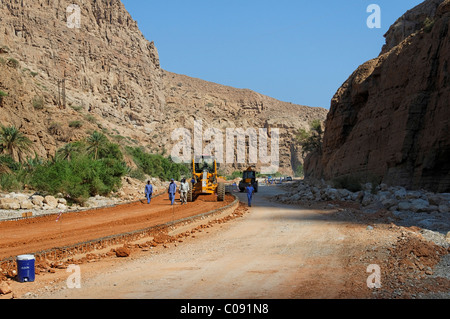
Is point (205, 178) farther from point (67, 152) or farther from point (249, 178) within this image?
point (67, 152)

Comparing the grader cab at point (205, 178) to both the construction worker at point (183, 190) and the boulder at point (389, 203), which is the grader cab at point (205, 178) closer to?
the construction worker at point (183, 190)

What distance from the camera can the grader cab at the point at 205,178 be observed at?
26984mm

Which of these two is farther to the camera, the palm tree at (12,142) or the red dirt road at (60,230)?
the palm tree at (12,142)

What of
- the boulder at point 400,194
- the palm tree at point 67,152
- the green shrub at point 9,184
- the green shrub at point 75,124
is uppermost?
the green shrub at point 75,124

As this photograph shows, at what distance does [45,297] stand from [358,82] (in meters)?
39.2

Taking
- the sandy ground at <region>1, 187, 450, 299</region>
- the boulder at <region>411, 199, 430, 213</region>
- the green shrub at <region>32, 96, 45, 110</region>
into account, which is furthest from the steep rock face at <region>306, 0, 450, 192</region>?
the green shrub at <region>32, 96, 45, 110</region>

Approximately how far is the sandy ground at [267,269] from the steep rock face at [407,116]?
1509 centimetres

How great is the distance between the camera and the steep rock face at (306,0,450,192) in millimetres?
27109

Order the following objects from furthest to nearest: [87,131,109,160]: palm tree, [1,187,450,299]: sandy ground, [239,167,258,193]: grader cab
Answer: [87,131,109,160]: palm tree < [239,167,258,193]: grader cab < [1,187,450,299]: sandy ground

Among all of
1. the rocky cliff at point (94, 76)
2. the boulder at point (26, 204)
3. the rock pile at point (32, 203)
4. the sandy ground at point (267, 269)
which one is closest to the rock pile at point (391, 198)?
the sandy ground at point (267, 269)

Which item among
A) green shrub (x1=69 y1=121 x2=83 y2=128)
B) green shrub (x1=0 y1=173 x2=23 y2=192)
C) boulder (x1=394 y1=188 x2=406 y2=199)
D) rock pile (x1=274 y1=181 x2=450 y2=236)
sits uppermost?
A: green shrub (x1=69 y1=121 x2=83 y2=128)

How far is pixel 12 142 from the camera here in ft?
112

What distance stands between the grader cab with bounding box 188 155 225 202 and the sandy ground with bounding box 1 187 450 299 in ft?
40.1

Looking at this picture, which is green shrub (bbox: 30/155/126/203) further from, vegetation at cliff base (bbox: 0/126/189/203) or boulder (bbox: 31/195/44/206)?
boulder (bbox: 31/195/44/206)
